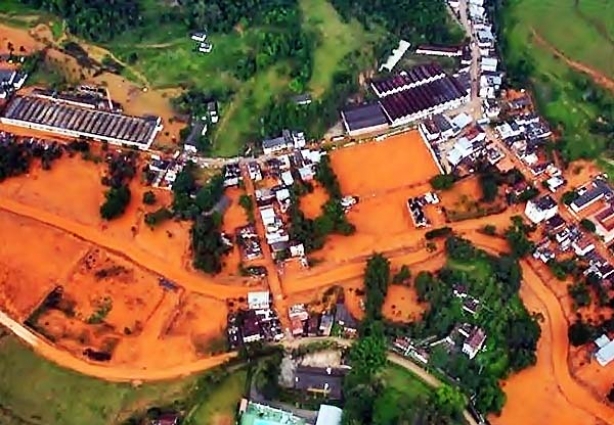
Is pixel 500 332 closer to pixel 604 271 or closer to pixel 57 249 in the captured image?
pixel 604 271

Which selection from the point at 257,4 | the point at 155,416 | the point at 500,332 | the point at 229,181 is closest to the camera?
the point at 155,416

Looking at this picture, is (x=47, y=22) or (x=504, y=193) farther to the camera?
(x=47, y=22)

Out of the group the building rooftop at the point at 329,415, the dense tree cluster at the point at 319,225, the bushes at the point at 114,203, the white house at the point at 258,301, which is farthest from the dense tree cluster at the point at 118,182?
the building rooftop at the point at 329,415

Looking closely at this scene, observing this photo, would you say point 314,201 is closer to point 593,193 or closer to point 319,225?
point 319,225

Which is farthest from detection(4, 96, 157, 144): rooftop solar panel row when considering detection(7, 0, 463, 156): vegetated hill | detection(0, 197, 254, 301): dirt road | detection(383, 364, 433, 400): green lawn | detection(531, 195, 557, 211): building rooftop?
detection(531, 195, 557, 211): building rooftop

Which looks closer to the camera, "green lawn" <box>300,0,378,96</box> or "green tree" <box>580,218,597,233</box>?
"green tree" <box>580,218,597,233</box>

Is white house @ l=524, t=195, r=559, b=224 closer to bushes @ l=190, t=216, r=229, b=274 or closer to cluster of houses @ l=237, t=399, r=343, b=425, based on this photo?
cluster of houses @ l=237, t=399, r=343, b=425

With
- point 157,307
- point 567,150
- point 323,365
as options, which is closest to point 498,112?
point 567,150

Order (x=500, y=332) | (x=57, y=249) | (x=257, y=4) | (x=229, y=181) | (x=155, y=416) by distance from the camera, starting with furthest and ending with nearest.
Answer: (x=257, y=4) < (x=229, y=181) < (x=57, y=249) < (x=500, y=332) < (x=155, y=416)
